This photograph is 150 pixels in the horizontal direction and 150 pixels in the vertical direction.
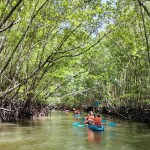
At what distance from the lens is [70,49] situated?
10.6 metres

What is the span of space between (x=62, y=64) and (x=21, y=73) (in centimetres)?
474

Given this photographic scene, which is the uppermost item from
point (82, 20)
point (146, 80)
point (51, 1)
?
point (51, 1)

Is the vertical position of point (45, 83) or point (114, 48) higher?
point (114, 48)

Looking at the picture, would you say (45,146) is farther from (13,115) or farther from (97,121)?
(13,115)

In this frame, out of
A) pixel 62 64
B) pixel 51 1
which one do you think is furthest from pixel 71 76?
pixel 51 1

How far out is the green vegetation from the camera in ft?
37.9

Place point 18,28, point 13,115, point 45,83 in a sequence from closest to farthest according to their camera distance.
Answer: point 18,28, point 13,115, point 45,83

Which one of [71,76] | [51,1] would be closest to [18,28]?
[51,1]

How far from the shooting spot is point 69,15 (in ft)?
38.7

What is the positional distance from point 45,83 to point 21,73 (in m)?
4.15

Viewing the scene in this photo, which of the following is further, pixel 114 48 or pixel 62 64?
pixel 114 48

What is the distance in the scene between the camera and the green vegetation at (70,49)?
1155 cm

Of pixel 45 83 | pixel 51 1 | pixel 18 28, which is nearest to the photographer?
pixel 51 1

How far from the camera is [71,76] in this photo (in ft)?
76.7
